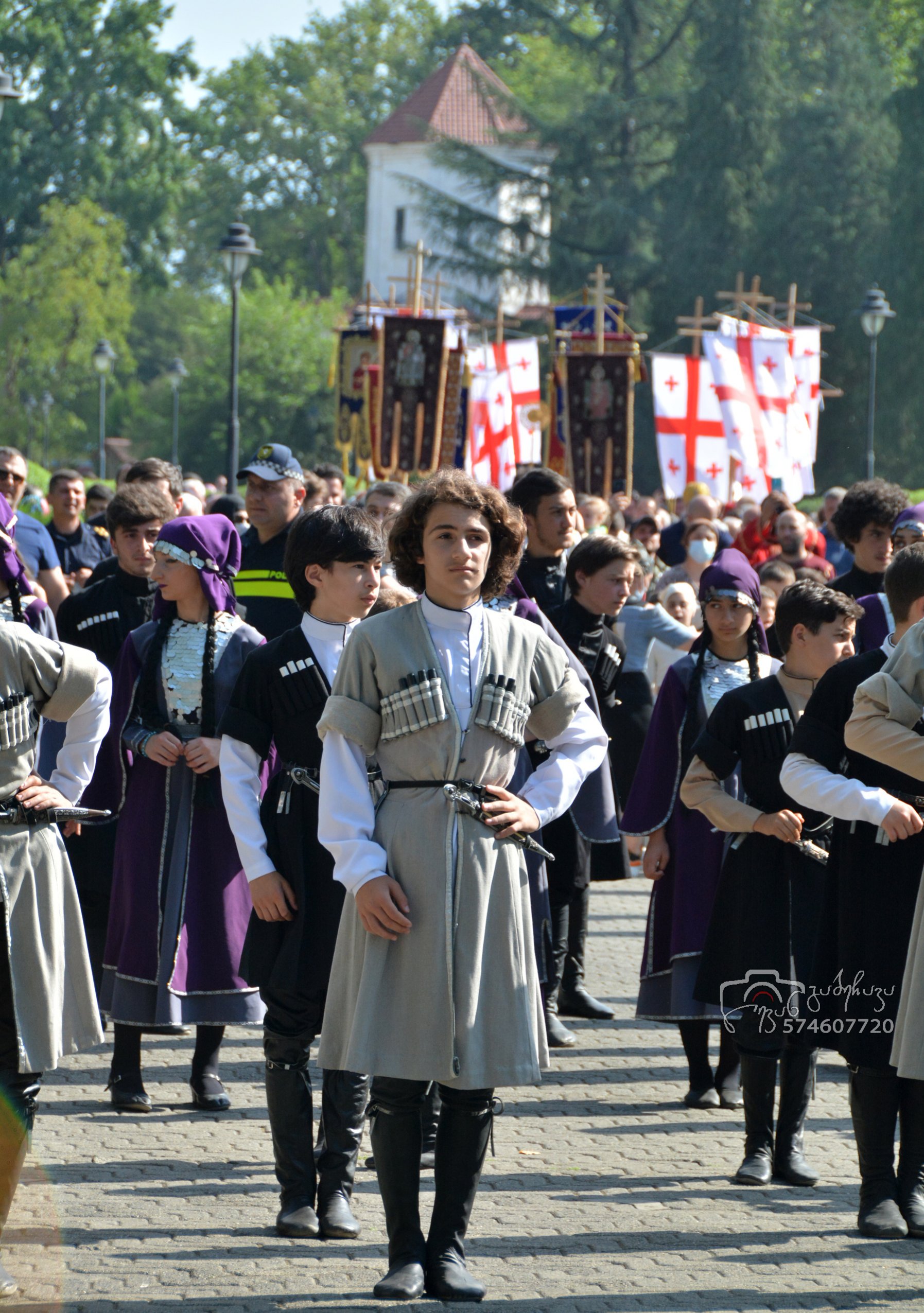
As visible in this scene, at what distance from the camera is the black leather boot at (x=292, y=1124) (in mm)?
4566

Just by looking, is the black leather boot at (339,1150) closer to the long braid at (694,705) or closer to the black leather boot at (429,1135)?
the black leather boot at (429,1135)

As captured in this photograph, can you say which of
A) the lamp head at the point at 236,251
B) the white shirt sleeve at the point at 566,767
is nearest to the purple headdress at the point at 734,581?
the white shirt sleeve at the point at 566,767

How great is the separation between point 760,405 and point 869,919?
51.3ft

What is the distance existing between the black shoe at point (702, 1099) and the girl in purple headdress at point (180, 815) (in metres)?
1.54

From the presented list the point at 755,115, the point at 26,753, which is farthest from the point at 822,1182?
the point at 755,115

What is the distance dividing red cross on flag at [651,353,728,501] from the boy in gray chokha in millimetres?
15185

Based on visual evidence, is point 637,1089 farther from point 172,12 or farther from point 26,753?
point 172,12

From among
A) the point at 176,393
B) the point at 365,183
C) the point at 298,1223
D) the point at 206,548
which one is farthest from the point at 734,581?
the point at 365,183

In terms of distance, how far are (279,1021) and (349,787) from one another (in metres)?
0.91

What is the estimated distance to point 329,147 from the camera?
72.1 metres

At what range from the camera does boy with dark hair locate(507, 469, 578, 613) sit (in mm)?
6855

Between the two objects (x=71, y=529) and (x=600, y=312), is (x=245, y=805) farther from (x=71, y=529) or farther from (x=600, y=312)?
(x=600, y=312)

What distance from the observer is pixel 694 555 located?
440 inches

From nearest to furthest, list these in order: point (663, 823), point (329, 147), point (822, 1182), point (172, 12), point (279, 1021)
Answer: point (279, 1021), point (822, 1182), point (663, 823), point (172, 12), point (329, 147)
